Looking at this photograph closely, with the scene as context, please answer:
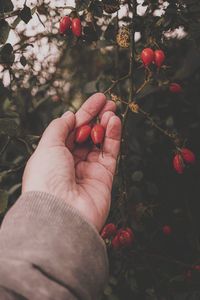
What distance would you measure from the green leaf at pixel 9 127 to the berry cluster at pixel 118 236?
1.76ft

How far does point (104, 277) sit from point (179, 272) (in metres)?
1.07

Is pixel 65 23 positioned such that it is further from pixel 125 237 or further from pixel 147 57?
pixel 125 237

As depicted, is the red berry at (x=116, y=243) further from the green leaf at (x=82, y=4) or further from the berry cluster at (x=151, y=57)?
the green leaf at (x=82, y=4)

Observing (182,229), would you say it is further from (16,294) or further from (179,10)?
(16,294)

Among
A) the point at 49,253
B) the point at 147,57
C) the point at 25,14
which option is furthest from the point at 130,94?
the point at 49,253

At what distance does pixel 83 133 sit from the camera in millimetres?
1299

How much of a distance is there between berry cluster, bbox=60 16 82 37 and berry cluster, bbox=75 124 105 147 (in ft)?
1.18

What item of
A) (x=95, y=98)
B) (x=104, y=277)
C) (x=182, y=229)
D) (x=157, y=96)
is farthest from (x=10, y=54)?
(x=182, y=229)

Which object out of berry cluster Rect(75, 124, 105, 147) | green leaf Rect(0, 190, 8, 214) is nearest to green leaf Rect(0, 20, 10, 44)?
berry cluster Rect(75, 124, 105, 147)

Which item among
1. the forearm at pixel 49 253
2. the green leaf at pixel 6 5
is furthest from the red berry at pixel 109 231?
the green leaf at pixel 6 5

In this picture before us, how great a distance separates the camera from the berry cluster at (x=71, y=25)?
1408 mm

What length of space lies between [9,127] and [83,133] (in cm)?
27

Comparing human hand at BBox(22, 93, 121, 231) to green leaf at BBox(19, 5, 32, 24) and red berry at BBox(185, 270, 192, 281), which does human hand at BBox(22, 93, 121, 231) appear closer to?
green leaf at BBox(19, 5, 32, 24)

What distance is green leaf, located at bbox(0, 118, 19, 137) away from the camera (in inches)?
53.6
